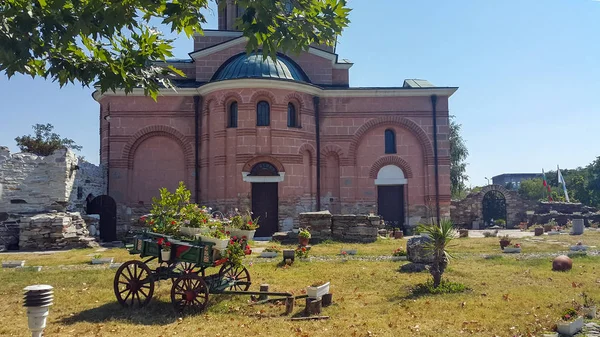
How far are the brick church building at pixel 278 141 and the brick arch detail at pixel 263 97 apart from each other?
0.05 meters

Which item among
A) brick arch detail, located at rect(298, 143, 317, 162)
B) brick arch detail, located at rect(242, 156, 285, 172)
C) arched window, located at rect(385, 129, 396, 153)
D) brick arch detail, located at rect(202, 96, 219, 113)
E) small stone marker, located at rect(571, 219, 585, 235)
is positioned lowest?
small stone marker, located at rect(571, 219, 585, 235)

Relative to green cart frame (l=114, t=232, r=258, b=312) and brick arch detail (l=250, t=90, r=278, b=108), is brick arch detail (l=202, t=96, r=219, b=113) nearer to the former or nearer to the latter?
brick arch detail (l=250, t=90, r=278, b=108)

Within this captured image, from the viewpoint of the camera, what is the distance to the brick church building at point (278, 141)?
19.5m

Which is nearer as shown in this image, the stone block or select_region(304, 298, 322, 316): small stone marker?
select_region(304, 298, 322, 316): small stone marker

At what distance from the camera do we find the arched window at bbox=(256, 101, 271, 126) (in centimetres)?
1977

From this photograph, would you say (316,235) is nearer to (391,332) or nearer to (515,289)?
(515,289)

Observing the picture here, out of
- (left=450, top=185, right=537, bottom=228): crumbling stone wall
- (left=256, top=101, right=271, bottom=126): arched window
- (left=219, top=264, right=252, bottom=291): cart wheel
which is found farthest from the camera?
(left=450, top=185, right=537, bottom=228): crumbling stone wall

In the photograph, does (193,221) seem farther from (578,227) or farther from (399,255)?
(578,227)

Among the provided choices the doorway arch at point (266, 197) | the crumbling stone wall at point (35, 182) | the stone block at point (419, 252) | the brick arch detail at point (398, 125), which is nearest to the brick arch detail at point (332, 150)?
the brick arch detail at point (398, 125)

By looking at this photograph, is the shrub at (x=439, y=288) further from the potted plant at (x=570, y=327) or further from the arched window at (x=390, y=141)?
the arched window at (x=390, y=141)

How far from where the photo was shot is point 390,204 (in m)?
21.7

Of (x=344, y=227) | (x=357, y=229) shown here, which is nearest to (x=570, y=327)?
(x=357, y=229)

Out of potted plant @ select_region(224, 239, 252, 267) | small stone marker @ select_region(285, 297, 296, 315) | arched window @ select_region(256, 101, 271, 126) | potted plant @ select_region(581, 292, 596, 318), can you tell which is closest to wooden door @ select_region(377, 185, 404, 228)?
arched window @ select_region(256, 101, 271, 126)

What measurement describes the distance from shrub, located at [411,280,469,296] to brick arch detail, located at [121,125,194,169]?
1440cm
